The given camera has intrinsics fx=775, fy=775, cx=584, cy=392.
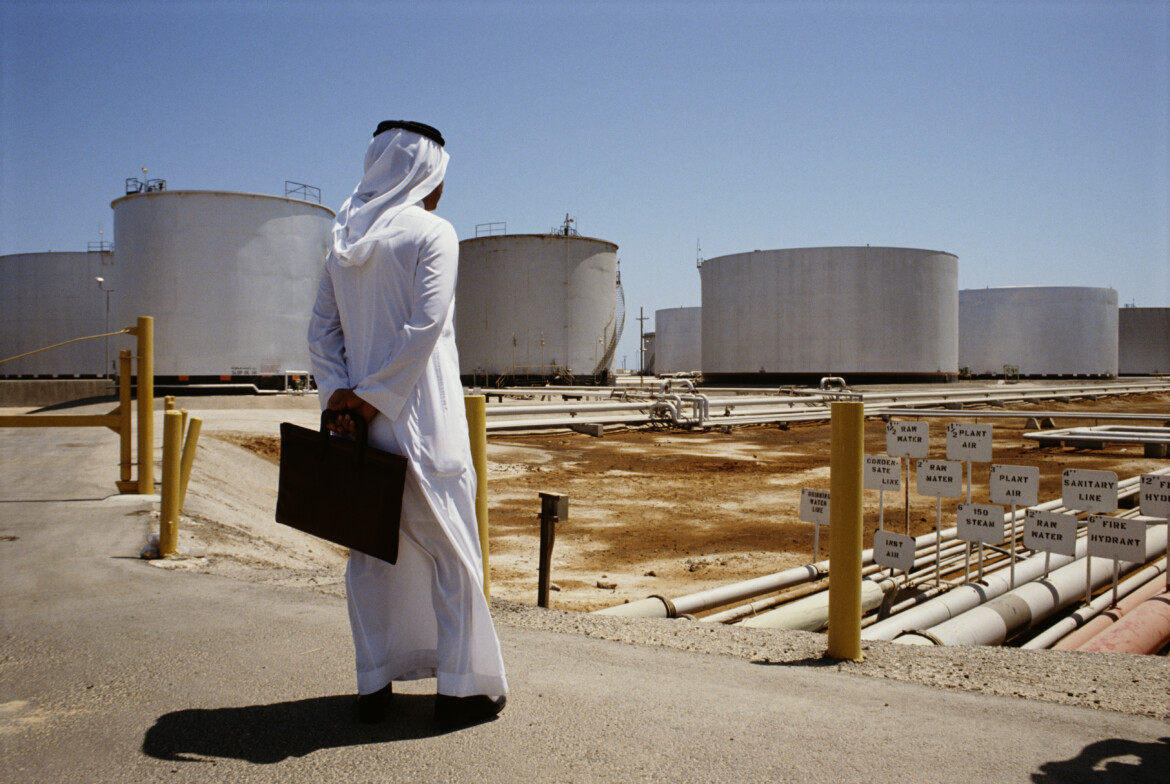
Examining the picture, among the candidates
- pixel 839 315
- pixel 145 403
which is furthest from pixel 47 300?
pixel 839 315

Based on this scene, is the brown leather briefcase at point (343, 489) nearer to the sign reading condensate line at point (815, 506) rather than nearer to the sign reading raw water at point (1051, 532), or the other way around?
the sign reading condensate line at point (815, 506)

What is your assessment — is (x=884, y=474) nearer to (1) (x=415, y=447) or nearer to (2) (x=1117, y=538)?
(2) (x=1117, y=538)

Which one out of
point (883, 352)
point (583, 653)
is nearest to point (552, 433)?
point (583, 653)

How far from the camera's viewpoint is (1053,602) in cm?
392

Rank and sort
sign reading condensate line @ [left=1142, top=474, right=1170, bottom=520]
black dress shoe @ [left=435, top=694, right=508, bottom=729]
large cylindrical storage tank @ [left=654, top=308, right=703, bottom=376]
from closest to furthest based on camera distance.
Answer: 1. black dress shoe @ [left=435, top=694, right=508, bottom=729]
2. sign reading condensate line @ [left=1142, top=474, right=1170, bottom=520]
3. large cylindrical storage tank @ [left=654, top=308, right=703, bottom=376]

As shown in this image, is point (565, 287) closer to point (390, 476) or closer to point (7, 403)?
point (7, 403)

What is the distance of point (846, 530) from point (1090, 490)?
6.14ft

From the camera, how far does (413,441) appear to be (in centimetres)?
198

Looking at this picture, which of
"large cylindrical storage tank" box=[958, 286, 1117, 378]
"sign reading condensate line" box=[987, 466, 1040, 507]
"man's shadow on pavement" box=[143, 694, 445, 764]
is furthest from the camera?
"large cylindrical storage tank" box=[958, 286, 1117, 378]

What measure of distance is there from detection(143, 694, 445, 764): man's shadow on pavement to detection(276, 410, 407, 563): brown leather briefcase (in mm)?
477

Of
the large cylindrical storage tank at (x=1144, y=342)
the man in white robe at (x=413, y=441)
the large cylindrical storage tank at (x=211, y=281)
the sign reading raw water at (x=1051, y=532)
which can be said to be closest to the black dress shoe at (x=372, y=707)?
the man in white robe at (x=413, y=441)

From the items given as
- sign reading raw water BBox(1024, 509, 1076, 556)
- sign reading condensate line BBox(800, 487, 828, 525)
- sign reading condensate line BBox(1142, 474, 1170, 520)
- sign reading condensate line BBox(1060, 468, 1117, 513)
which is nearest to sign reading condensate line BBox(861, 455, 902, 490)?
sign reading condensate line BBox(800, 487, 828, 525)

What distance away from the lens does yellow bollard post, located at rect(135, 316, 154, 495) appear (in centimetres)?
504

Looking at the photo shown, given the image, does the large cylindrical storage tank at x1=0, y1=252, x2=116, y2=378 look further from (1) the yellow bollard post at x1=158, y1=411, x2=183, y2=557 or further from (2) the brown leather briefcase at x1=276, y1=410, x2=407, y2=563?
(2) the brown leather briefcase at x1=276, y1=410, x2=407, y2=563
